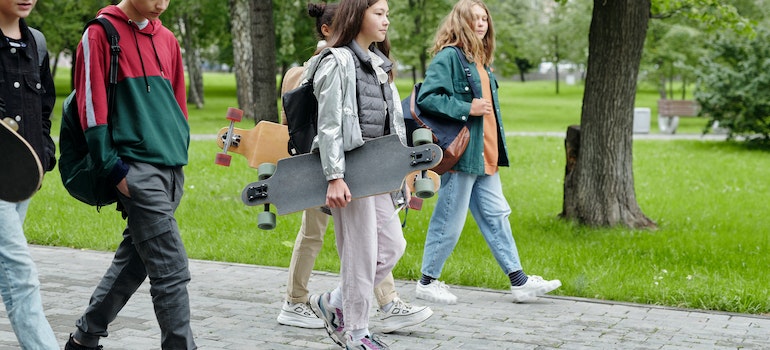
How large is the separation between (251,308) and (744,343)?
2737 millimetres

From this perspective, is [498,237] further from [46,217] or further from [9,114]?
[46,217]

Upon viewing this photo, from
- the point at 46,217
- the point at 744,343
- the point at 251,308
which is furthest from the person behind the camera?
the point at 46,217

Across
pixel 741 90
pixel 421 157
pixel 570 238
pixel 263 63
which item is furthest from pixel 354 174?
pixel 741 90

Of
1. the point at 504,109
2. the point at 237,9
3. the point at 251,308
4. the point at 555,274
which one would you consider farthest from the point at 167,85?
the point at 504,109

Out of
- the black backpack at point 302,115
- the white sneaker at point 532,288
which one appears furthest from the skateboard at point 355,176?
the white sneaker at point 532,288

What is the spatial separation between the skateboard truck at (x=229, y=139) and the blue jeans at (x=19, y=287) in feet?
3.89

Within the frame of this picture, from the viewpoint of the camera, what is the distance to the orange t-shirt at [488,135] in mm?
6490

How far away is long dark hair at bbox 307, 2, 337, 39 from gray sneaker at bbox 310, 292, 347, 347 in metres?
1.40

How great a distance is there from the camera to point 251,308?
246 inches

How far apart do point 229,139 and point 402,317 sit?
129 cm

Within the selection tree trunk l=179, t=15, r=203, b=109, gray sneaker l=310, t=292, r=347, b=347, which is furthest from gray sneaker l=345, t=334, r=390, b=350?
tree trunk l=179, t=15, r=203, b=109

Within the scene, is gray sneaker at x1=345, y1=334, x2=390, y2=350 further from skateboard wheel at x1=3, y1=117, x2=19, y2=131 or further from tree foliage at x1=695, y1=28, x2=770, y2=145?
tree foliage at x1=695, y1=28, x2=770, y2=145

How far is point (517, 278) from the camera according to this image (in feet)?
21.4

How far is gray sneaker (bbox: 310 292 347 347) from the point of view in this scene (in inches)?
209
